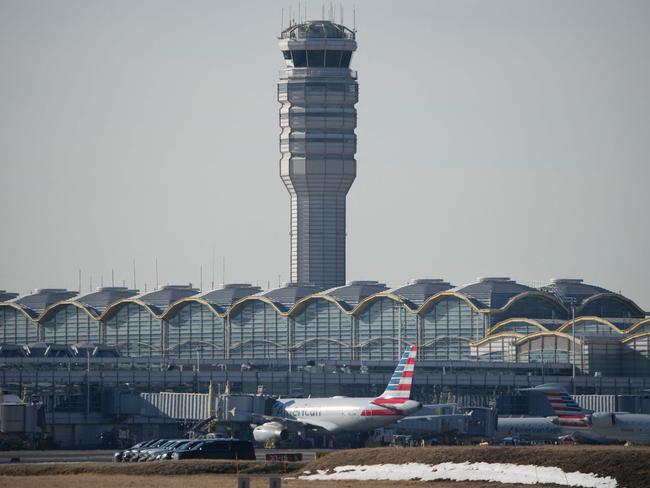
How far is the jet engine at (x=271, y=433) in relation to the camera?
14212cm

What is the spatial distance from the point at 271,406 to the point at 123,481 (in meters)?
65.6

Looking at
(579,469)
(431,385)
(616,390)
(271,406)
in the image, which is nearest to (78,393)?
(271,406)

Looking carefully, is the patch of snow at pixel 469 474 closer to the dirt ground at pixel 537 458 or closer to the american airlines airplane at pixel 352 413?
the dirt ground at pixel 537 458

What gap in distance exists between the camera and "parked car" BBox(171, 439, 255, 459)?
106750mm

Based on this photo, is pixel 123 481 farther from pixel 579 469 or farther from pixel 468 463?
pixel 579 469

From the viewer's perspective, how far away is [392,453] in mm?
95875

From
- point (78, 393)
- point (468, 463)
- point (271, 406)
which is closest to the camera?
point (468, 463)

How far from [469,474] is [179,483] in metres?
14.9

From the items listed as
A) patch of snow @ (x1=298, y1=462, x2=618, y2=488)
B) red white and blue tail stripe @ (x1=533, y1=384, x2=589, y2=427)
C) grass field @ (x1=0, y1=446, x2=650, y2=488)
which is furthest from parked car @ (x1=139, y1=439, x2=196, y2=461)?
red white and blue tail stripe @ (x1=533, y1=384, x2=589, y2=427)

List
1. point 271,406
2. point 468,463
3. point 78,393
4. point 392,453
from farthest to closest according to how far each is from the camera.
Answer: point 78,393
point 271,406
point 392,453
point 468,463

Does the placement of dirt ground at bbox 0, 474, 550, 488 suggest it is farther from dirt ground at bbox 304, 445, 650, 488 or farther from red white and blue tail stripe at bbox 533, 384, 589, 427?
red white and blue tail stripe at bbox 533, 384, 589, 427

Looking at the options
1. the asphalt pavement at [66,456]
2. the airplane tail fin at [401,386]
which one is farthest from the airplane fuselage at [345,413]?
the asphalt pavement at [66,456]

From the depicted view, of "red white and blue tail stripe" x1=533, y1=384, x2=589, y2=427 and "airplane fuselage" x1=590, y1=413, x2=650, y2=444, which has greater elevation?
"red white and blue tail stripe" x1=533, y1=384, x2=589, y2=427

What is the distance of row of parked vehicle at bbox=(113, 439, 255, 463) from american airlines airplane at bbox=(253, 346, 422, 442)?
29893 mm
